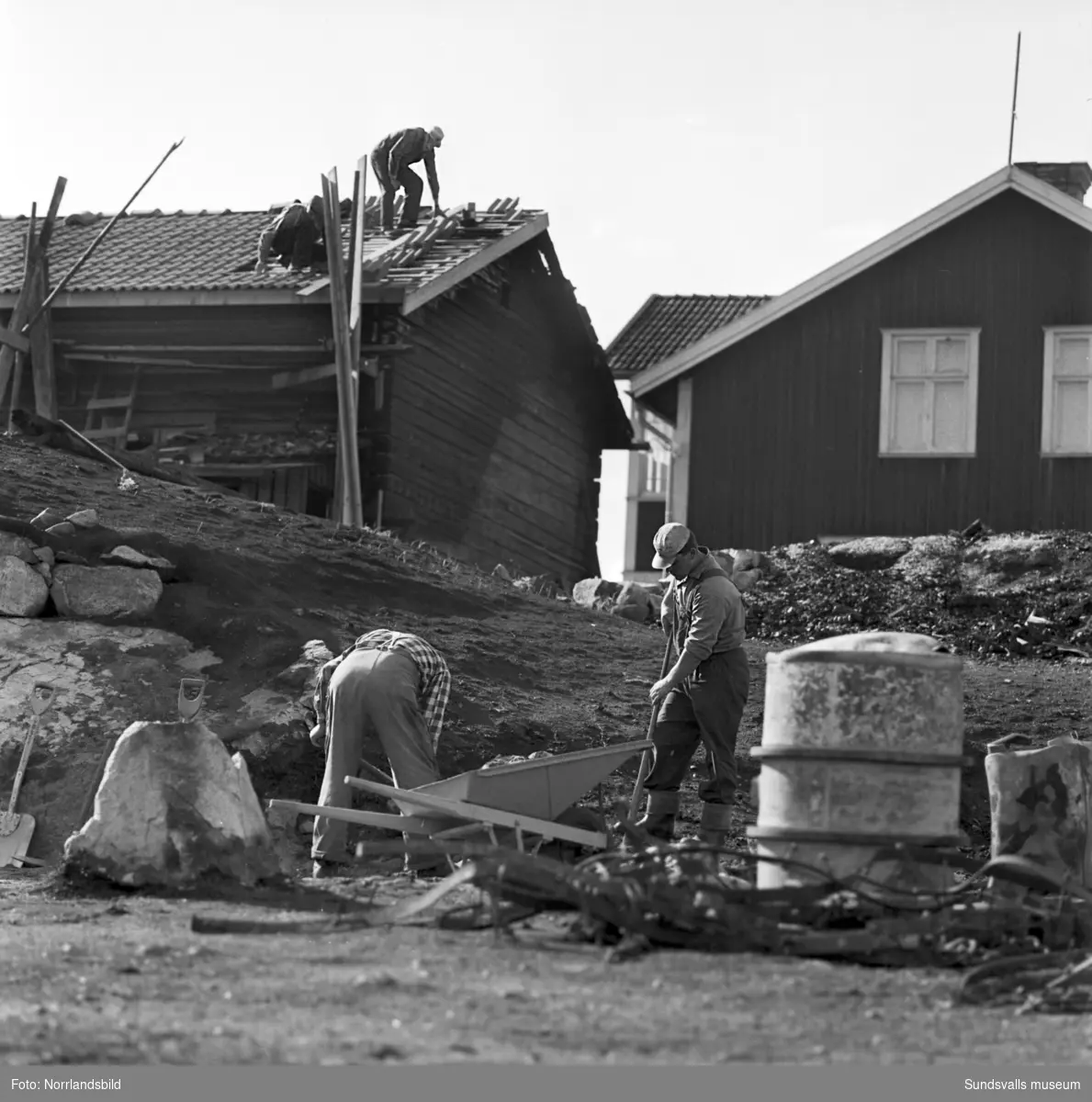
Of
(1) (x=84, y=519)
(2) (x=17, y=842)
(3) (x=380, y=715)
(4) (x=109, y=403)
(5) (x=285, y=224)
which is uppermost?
(5) (x=285, y=224)

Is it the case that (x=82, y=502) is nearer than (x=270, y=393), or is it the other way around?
(x=82, y=502)

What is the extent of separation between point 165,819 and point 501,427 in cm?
1565

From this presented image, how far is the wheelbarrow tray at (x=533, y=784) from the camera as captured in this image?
28.1ft

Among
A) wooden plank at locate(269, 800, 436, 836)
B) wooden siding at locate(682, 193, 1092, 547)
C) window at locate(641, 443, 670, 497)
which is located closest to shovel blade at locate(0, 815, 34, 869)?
wooden plank at locate(269, 800, 436, 836)

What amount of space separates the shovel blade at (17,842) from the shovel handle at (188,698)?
1.04 metres

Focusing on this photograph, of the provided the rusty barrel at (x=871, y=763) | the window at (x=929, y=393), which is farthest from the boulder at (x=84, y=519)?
the window at (x=929, y=393)

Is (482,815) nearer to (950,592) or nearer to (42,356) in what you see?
(950,592)

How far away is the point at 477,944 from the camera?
669cm

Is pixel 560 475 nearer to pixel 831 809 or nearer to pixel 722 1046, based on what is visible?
pixel 831 809

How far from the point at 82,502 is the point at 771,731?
9.02 m

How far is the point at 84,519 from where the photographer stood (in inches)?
553

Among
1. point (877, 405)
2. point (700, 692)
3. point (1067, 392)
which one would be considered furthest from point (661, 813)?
point (1067, 392)

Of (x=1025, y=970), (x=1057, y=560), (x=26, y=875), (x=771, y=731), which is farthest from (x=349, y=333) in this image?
(x=1025, y=970)

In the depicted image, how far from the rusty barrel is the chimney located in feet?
55.3
